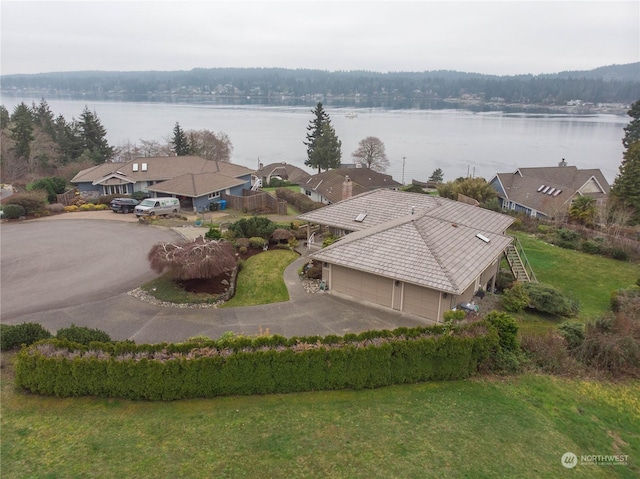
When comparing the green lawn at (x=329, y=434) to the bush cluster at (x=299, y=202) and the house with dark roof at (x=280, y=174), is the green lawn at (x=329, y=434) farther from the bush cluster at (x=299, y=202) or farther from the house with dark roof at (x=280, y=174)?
the house with dark roof at (x=280, y=174)

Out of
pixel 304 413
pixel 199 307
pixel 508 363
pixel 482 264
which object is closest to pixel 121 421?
Result: pixel 304 413

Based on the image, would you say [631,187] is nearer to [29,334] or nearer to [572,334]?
[572,334]

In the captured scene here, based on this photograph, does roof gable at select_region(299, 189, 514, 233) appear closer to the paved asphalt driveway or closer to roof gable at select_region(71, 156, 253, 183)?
the paved asphalt driveway

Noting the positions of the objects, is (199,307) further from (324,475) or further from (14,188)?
(14,188)

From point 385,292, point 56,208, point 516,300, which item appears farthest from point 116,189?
point 516,300

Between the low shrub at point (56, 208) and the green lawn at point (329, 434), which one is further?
the low shrub at point (56, 208)

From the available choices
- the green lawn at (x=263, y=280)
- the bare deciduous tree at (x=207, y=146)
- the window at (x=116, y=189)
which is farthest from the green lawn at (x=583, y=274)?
the bare deciduous tree at (x=207, y=146)

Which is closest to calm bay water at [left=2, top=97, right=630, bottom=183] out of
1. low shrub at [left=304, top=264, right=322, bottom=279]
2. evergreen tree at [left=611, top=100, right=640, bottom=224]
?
evergreen tree at [left=611, top=100, right=640, bottom=224]
